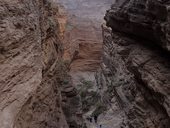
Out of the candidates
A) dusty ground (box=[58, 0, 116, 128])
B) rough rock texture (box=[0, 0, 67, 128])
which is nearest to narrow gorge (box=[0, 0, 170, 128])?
rough rock texture (box=[0, 0, 67, 128])

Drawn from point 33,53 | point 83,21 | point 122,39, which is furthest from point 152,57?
point 83,21

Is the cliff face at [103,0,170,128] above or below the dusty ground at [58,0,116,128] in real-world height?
above

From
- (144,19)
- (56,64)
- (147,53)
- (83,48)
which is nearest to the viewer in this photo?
(144,19)

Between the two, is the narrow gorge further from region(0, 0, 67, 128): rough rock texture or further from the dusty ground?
the dusty ground

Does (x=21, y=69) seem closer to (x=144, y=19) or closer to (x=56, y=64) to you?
(x=144, y=19)

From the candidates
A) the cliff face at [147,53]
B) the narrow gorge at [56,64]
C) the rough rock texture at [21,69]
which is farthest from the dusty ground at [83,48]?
the rough rock texture at [21,69]

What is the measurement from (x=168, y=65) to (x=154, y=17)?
114cm

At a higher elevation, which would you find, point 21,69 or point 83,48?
point 21,69

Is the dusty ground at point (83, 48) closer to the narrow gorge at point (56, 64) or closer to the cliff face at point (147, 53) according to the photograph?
the narrow gorge at point (56, 64)

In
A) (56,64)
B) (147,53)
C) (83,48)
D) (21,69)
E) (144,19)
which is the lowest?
(83,48)

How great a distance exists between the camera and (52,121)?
9.93 m

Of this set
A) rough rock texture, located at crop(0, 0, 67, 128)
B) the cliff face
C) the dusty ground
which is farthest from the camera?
the dusty ground

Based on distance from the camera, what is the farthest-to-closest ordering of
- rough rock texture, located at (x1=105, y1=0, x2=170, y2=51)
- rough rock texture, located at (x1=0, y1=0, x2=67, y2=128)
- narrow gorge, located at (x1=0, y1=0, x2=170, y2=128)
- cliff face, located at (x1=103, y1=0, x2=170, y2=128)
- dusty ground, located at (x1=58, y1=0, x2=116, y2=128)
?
dusty ground, located at (x1=58, y1=0, x2=116, y2=128) < cliff face, located at (x1=103, y1=0, x2=170, y2=128) < rough rock texture, located at (x1=105, y1=0, x2=170, y2=51) < narrow gorge, located at (x1=0, y1=0, x2=170, y2=128) < rough rock texture, located at (x1=0, y1=0, x2=67, y2=128)

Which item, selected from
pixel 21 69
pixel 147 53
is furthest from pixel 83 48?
pixel 21 69
